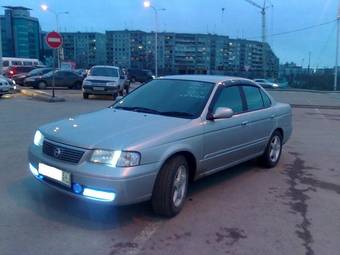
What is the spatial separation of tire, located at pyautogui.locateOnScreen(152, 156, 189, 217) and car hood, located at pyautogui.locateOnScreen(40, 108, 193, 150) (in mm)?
316

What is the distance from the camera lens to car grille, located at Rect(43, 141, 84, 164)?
4342 millimetres

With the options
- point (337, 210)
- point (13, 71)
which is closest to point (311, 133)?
point (337, 210)

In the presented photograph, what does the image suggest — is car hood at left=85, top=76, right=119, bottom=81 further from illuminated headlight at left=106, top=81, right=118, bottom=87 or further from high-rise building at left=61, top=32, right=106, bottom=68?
high-rise building at left=61, top=32, right=106, bottom=68

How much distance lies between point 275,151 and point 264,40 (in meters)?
63.8

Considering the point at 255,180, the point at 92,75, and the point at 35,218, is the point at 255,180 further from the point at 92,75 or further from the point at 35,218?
the point at 92,75

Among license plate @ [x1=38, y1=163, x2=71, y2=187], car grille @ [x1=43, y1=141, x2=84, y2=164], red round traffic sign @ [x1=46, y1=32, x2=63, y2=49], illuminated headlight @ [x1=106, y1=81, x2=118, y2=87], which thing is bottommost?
illuminated headlight @ [x1=106, y1=81, x2=118, y2=87]

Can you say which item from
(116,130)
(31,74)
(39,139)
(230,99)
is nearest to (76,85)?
(31,74)

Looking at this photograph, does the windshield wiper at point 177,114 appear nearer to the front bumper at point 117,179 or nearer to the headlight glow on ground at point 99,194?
the front bumper at point 117,179

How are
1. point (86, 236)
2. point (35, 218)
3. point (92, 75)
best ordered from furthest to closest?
point (92, 75)
point (35, 218)
point (86, 236)

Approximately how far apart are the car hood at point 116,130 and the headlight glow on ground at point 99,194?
436 mm

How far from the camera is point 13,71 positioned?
1414 inches

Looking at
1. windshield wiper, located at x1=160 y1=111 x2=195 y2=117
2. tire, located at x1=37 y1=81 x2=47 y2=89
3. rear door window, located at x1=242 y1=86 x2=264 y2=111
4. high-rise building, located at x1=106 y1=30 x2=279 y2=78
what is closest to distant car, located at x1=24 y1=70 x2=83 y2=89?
tire, located at x1=37 y1=81 x2=47 y2=89

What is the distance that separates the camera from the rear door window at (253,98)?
21.3 ft

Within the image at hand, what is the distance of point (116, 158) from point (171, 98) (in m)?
1.68
